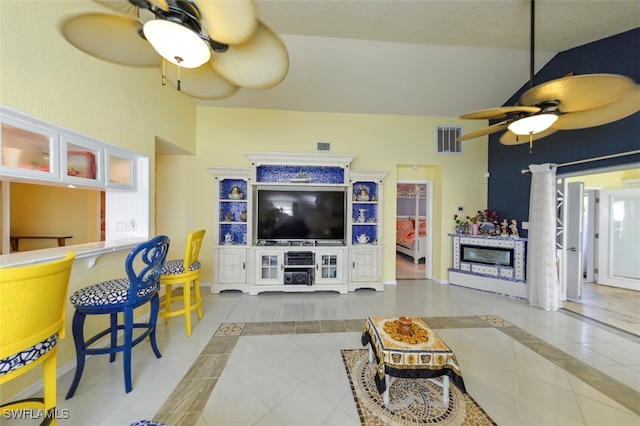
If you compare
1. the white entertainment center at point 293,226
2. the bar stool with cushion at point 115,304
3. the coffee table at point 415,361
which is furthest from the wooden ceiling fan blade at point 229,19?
the white entertainment center at point 293,226

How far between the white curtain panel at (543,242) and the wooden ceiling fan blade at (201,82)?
446 centimetres

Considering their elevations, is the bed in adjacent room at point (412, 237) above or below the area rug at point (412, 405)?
above

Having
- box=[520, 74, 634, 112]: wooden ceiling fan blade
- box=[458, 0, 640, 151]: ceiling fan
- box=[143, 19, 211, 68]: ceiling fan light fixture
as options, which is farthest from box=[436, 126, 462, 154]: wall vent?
box=[143, 19, 211, 68]: ceiling fan light fixture

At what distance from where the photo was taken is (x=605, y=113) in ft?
6.51

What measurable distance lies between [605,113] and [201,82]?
11.4 feet

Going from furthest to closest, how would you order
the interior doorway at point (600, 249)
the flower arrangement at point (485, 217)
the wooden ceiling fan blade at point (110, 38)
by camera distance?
1. the flower arrangement at point (485, 217)
2. the interior doorway at point (600, 249)
3. the wooden ceiling fan blade at point (110, 38)

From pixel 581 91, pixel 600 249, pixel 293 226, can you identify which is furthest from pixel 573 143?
pixel 293 226

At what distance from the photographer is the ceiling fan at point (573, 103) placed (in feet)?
4.91

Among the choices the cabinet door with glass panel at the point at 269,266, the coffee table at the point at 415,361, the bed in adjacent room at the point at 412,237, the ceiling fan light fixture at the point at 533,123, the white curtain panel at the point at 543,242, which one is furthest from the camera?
the bed in adjacent room at the point at 412,237

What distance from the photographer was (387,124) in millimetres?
4395

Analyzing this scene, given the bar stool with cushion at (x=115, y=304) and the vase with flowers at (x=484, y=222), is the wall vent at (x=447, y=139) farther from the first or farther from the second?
the bar stool with cushion at (x=115, y=304)

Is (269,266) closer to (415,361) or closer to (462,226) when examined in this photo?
(415,361)

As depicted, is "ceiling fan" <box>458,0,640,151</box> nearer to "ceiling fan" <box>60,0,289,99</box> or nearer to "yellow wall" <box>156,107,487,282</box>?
"ceiling fan" <box>60,0,289,99</box>

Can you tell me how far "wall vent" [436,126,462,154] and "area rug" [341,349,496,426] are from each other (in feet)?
13.5
